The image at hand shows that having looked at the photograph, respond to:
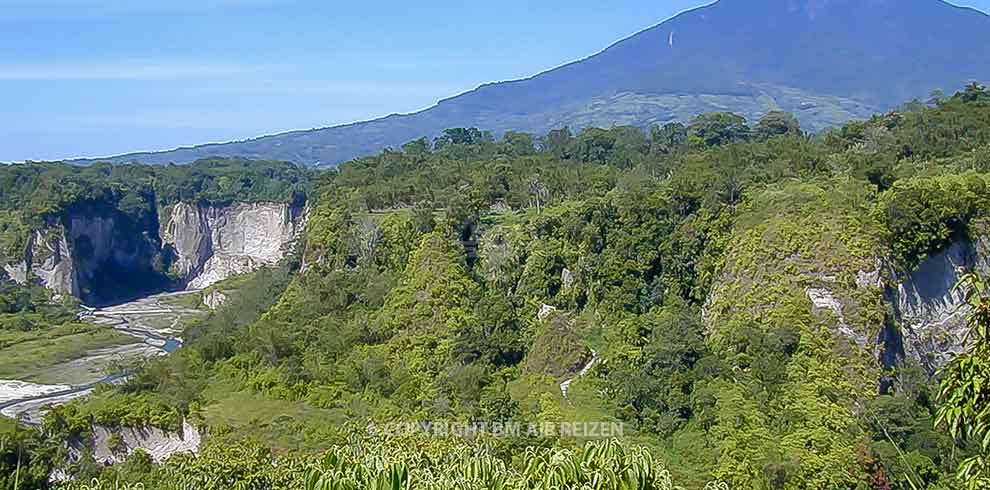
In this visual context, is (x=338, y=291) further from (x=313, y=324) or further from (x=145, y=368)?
(x=145, y=368)

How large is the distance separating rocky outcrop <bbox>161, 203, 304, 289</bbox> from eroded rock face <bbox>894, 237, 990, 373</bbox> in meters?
35.0

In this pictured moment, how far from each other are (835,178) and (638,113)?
6331 centimetres

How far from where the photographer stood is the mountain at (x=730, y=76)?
84.2 m

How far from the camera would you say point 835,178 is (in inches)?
755

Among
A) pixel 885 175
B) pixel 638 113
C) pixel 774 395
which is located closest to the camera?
pixel 774 395

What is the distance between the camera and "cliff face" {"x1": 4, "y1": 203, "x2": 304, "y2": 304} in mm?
46781

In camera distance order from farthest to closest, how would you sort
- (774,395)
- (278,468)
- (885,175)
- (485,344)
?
(485,344) → (885,175) → (774,395) → (278,468)

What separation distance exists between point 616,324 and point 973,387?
1560 cm

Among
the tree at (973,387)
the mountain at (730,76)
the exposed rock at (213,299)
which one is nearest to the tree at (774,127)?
the exposed rock at (213,299)

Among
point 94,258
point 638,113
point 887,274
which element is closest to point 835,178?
point 887,274

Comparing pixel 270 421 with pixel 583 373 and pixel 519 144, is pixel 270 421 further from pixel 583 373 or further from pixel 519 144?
pixel 519 144

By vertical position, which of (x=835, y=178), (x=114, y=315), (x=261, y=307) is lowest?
(x=114, y=315)

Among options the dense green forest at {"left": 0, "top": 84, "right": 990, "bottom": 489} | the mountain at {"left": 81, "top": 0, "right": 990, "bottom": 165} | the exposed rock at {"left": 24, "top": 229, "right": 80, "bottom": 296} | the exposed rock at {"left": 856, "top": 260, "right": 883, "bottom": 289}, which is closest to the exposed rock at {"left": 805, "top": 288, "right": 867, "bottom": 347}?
the dense green forest at {"left": 0, "top": 84, "right": 990, "bottom": 489}

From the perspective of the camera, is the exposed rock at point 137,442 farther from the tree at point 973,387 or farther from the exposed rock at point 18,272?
the exposed rock at point 18,272
